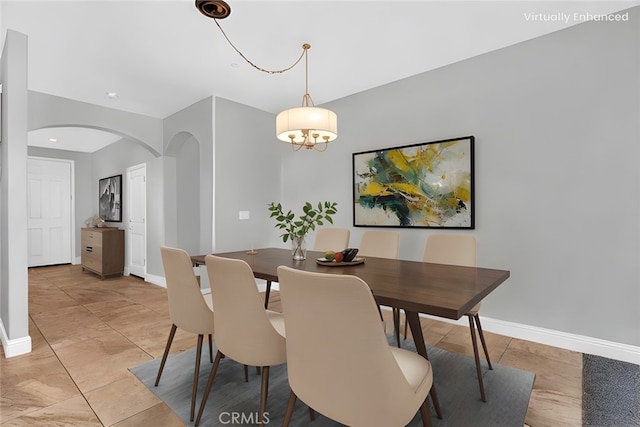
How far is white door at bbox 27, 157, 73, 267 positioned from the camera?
20.7 ft

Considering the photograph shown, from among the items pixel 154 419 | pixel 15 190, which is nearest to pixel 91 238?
pixel 15 190

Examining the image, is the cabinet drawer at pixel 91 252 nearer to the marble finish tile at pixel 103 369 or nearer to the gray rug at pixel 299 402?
the marble finish tile at pixel 103 369

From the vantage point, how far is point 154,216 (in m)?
5.02

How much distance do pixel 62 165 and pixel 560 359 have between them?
28.4 feet

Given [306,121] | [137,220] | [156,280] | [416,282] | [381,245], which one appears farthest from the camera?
[137,220]

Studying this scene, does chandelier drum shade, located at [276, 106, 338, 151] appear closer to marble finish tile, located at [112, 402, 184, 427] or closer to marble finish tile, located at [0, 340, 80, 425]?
marble finish tile, located at [112, 402, 184, 427]

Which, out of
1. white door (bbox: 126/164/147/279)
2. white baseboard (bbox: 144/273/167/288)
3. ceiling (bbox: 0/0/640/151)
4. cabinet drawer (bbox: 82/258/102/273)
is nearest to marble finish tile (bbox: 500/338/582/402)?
ceiling (bbox: 0/0/640/151)

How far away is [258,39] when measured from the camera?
105 inches

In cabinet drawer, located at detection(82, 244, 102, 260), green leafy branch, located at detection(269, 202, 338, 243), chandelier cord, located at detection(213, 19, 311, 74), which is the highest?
chandelier cord, located at detection(213, 19, 311, 74)

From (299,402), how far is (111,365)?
144 centimetres

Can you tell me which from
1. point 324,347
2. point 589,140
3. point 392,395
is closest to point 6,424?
point 324,347

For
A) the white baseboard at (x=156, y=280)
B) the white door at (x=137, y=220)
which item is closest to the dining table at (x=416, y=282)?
the white baseboard at (x=156, y=280)

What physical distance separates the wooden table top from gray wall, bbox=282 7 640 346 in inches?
45.2

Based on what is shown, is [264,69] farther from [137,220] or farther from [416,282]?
[137,220]
